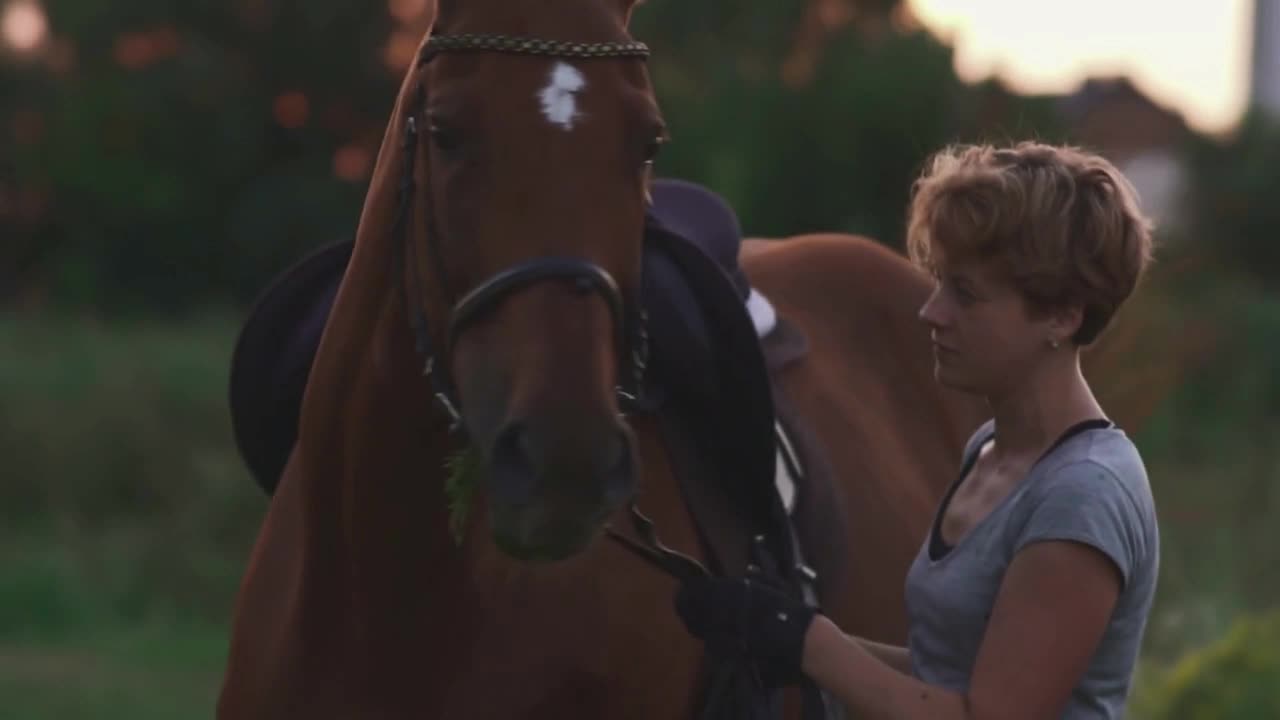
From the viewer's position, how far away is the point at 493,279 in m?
2.41

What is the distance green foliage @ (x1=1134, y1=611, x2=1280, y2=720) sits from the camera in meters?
6.14

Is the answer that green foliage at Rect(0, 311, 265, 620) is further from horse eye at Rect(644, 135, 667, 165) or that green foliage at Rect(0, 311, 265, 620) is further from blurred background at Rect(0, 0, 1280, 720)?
horse eye at Rect(644, 135, 667, 165)

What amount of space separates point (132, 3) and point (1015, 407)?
102 feet

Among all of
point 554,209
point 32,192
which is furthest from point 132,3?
point 554,209

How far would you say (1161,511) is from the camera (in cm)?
1162

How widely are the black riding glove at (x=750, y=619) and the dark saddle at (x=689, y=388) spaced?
0.49 m

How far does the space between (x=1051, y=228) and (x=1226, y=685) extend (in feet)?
13.9

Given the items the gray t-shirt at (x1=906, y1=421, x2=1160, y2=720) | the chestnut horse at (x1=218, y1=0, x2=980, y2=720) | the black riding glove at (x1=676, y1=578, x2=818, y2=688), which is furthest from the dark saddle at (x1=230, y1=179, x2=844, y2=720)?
the gray t-shirt at (x1=906, y1=421, x2=1160, y2=720)

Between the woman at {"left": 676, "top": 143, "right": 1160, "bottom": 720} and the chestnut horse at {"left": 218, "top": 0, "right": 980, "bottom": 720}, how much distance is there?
1.24 ft

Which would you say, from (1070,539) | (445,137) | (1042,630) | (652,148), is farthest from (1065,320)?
(445,137)

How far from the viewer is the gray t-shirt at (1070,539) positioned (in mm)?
2359

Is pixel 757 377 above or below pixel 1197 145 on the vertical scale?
above

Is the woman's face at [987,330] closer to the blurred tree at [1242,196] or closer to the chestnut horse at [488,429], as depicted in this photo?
the chestnut horse at [488,429]

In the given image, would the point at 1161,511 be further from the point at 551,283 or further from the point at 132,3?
the point at 132,3
